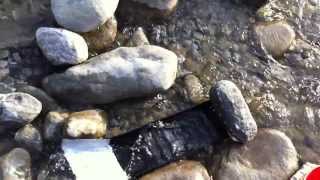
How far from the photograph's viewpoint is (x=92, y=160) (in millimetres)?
2686

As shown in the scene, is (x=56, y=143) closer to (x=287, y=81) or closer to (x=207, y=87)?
(x=207, y=87)

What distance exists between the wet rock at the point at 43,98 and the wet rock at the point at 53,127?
0.25 feet

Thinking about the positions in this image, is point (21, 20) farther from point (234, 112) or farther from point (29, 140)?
point (234, 112)

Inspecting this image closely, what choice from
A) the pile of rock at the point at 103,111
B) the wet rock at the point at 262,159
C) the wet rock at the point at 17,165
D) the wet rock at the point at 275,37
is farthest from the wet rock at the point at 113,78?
the wet rock at the point at 275,37

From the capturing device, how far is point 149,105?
2.89m

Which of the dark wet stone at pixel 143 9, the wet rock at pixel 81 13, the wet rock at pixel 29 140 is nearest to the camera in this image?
the wet rock at pixel 29 140

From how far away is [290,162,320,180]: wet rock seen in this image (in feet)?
9.06

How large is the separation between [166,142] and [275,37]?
3.19 feet

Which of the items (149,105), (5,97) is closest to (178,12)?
(149,105)

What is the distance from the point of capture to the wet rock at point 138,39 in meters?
3.04

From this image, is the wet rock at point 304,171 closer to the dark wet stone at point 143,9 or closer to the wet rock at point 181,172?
the wet rock at point 181,172

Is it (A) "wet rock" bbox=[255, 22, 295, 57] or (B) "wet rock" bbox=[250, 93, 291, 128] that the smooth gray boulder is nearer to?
(B) "wet rock" bbox=[250, 93, 291, 128]

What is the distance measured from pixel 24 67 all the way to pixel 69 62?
26 centimetres

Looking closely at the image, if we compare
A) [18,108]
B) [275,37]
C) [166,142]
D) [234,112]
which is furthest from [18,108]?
[275,37]
